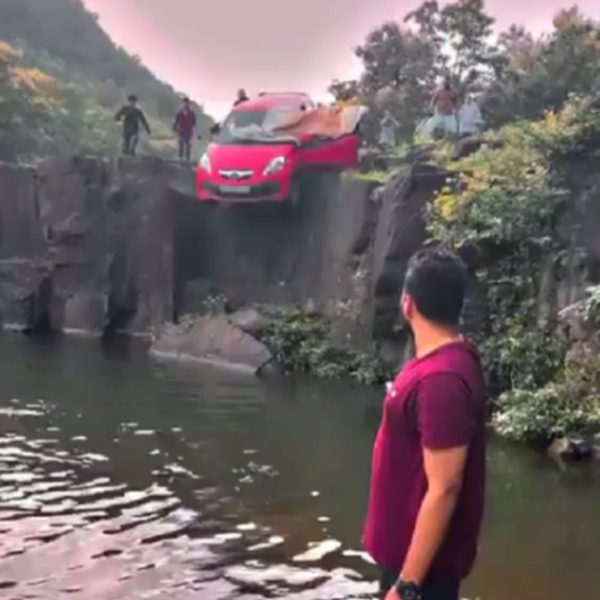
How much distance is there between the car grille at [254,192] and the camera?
2188cm

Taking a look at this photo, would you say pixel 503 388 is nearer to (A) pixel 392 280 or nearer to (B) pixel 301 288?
(A) pixel 392 280

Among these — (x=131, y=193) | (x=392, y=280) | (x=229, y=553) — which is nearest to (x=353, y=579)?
(x=229, y=553)

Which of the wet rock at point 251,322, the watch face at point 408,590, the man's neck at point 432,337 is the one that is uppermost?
the man's neck at point 432,337

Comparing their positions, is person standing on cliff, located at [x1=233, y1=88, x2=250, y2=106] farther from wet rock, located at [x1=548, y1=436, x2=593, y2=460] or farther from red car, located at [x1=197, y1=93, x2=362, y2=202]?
wet rock, located at [x1=548, y1=436, x2=593, y2=460]

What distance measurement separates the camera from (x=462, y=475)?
3615mm

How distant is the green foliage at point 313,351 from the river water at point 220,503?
7.41 ft

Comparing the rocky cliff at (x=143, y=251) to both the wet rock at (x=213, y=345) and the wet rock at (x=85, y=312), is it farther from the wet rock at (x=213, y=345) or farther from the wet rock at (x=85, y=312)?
the wet rock at (x=213, y=345)

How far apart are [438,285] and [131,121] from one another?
22.9 metres

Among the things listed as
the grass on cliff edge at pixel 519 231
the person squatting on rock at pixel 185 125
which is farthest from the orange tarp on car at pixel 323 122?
the grass on cliff edge at pixel 519 231

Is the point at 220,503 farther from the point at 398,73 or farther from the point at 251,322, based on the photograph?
the point at 398,73

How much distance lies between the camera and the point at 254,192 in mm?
22016

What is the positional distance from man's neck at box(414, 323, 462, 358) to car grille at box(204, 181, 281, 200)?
1811 cm

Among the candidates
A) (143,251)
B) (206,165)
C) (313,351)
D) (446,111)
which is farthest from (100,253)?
(313,351)

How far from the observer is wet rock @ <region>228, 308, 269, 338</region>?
20.5m
